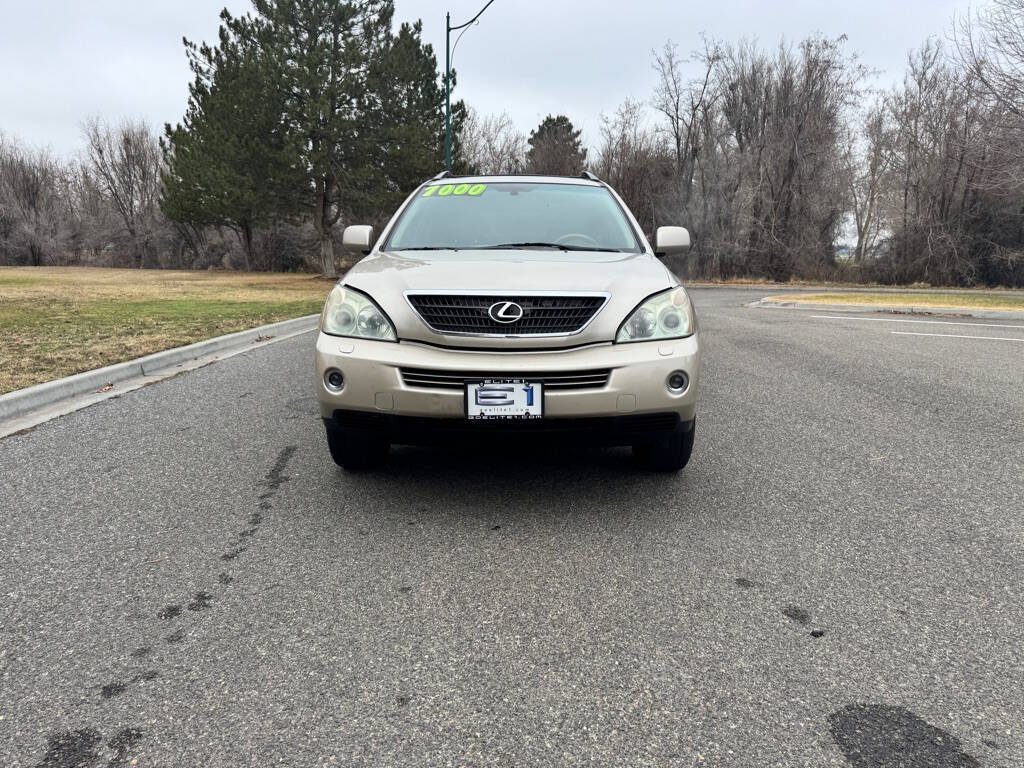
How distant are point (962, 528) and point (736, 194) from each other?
108ft

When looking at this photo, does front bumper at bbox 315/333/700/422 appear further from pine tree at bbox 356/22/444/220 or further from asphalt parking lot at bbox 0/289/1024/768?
pine tree at bbox 356/22/444/220

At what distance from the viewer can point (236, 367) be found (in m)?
7.66

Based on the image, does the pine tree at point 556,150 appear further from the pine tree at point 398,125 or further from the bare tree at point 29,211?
the bare tree at point 29,211

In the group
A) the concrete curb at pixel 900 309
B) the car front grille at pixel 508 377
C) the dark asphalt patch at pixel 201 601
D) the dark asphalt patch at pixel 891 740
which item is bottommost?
the dark asphalt patch at pixel 891 740

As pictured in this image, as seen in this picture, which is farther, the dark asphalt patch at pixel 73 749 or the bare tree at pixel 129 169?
the bare tree at pixel 129 169

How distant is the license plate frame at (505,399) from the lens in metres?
3.14

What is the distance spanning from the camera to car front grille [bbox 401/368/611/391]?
3.15 m

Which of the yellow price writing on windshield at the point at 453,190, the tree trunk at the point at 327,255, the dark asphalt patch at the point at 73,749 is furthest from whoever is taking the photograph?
the tree trunk at the point at 327,255

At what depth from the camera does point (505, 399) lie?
3148mm

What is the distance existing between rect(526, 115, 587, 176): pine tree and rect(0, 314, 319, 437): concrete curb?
3424 centimetres

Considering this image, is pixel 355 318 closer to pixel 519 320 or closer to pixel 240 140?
pixel 519 320

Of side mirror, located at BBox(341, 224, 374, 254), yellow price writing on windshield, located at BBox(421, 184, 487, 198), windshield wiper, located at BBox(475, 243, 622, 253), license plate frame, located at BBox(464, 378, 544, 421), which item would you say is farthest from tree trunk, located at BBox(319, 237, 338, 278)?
license plate frame, located at BBox(464, 378, 544, 421)

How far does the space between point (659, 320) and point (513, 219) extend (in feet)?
5.14

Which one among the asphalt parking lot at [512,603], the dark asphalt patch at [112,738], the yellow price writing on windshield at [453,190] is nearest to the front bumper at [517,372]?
the asphalt parking lot at [512,603]
